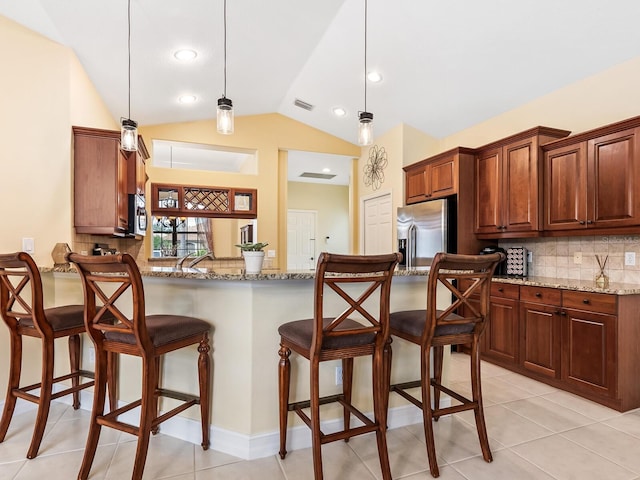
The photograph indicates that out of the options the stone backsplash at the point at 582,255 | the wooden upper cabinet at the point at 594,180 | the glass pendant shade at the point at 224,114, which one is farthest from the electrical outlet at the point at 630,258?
the glass pendant shade at the point at 224,114

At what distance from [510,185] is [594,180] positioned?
2.48 feet

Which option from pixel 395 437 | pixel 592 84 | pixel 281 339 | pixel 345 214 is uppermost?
pixel 592 84

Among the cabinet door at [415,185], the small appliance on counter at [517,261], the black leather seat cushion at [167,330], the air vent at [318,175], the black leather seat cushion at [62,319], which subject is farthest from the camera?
the air vent at [318,175]

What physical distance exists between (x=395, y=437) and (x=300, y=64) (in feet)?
12.5

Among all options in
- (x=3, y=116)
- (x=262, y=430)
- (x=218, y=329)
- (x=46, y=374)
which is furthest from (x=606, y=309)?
(x=3, y=116)

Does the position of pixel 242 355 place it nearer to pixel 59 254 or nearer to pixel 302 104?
pixel 59 254

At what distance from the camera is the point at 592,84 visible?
10.4ft

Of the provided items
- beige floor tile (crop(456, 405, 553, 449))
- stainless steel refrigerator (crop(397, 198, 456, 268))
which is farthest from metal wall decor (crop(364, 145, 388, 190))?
beige floor tile (crop(456, 405, 553, 449))

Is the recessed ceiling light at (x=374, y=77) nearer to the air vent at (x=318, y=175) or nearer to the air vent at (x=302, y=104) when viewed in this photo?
the air vent at (x=302, y=104)

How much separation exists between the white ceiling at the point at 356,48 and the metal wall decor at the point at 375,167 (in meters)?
0.78

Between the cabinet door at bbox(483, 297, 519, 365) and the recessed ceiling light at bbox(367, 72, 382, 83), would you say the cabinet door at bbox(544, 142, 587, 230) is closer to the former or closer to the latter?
the cabinet door at bbox(483, 297, 519, 365)

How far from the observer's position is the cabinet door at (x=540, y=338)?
2.94m

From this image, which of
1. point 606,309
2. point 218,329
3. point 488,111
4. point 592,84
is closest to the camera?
point 218,329

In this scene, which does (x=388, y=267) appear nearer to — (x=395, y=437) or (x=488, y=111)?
(x=395, y=437)
